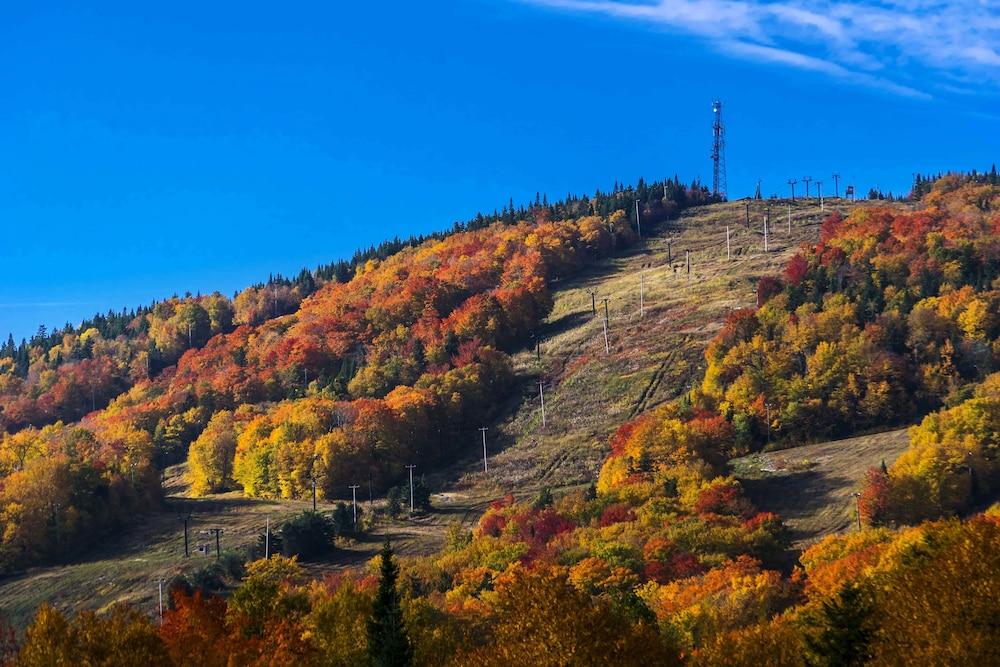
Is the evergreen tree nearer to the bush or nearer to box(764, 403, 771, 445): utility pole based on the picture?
the bush

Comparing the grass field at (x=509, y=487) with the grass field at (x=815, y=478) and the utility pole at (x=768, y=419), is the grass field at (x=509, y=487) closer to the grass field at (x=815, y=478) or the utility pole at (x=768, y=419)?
the grass field at (x=815, y=478)

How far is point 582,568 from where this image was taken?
11025cm

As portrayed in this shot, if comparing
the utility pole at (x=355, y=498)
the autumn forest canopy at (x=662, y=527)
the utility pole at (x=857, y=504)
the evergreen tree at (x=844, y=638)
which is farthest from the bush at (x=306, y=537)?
the evergreen tree at (x=844, y=638)

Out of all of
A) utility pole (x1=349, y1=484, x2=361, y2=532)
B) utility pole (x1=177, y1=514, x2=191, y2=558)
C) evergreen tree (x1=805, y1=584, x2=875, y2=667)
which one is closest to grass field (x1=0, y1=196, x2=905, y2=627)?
utility pole (x1=177, y1=514, x2=191, y2=558)

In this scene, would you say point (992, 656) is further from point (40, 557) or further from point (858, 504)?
point (40, 557)

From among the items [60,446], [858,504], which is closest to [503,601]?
[858,504]

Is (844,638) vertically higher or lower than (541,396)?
lower

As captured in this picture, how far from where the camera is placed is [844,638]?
54.0m

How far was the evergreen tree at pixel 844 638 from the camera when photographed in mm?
53906

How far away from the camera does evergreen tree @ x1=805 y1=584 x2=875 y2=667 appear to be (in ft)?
177

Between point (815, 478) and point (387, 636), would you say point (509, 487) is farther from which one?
point (387, 636)

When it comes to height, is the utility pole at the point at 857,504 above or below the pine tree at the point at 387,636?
below

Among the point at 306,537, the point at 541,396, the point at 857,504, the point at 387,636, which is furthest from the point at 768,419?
the point at 387,636

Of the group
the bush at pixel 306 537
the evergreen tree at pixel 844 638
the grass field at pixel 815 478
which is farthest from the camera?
the bush at pixel 306 537
